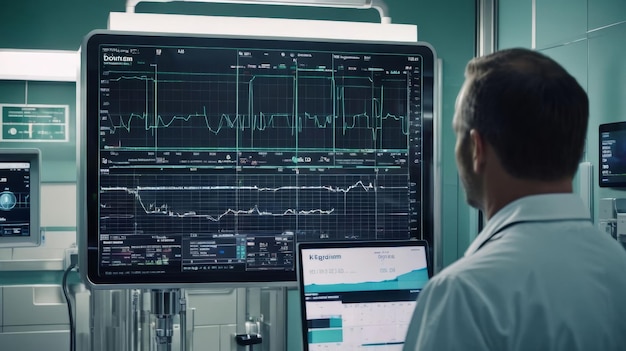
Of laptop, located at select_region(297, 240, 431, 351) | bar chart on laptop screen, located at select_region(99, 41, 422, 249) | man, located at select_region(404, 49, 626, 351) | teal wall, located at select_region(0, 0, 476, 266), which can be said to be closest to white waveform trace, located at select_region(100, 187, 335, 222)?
bar chart on laptop screen, located at select_region(99, 41, 422, 249)

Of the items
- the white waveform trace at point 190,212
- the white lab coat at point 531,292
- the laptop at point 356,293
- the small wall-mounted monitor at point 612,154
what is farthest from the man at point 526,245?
the small wall-mounted monitor at point 612,154

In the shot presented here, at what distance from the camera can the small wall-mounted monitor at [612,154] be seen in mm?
2391

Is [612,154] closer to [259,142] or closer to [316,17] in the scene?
[259,142]

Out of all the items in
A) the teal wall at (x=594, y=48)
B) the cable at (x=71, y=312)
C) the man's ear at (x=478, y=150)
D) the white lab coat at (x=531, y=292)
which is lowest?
Result: the cable at (x=71, y=312)

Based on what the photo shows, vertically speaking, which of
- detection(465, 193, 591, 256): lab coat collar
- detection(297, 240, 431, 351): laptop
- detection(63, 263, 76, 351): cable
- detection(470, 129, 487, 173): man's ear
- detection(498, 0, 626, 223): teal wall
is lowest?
detection(63, 263, 76, 351): cable

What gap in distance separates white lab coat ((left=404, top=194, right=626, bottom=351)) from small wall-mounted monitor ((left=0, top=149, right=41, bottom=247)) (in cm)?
184

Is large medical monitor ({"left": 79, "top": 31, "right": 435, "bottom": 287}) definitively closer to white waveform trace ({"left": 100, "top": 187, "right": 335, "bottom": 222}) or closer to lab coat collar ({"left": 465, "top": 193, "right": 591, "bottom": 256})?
white waveform trace ({"left": 100, "top": 187, "right": 335, "bottom": 222})

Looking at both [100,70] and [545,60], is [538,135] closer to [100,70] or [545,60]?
[545,60]

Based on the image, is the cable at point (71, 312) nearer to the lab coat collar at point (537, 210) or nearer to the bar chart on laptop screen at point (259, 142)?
the bar chart on laptop screen at point (259, 142)

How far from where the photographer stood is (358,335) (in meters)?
1.79

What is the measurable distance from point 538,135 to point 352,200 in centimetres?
124

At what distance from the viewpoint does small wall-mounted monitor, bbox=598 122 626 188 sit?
239 centimetres

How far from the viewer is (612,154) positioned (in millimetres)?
2434

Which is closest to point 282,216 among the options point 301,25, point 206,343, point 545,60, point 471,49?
point 301,25
